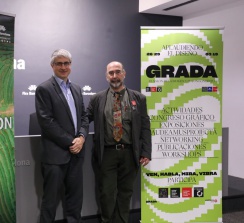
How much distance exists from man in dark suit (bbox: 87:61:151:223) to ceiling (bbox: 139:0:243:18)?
82.0 inches

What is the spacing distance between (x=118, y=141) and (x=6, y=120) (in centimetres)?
92

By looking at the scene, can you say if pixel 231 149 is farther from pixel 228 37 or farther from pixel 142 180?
pixel 142 180

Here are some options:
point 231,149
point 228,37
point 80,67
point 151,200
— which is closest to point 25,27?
point 80,67

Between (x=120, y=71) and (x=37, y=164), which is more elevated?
(x=120, y=71)

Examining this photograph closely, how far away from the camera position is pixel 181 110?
3.14 meters

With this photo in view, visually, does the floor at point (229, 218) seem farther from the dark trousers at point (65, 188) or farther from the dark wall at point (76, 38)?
the dark wall at point (76, 38)

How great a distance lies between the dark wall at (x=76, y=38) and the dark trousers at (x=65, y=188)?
1.78 meters

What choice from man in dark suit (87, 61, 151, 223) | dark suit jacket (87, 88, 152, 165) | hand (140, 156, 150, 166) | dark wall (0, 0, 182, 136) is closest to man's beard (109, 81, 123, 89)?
man in dark suit (87, 61, 151, 223)

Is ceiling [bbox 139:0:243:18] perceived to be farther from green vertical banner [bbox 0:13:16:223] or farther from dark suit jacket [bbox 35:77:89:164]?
green vertical banner [bbox 0:13:16:223]

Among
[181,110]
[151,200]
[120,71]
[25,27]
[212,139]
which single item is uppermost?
[25,27]

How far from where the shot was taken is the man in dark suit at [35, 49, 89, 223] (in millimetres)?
2568

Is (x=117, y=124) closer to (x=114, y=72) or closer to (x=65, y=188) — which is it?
(x=114, y=72)

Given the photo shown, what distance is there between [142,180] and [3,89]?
1.52 m

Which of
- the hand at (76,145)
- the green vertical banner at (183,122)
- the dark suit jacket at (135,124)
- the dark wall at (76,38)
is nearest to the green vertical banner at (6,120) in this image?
the hand at (76,145)
